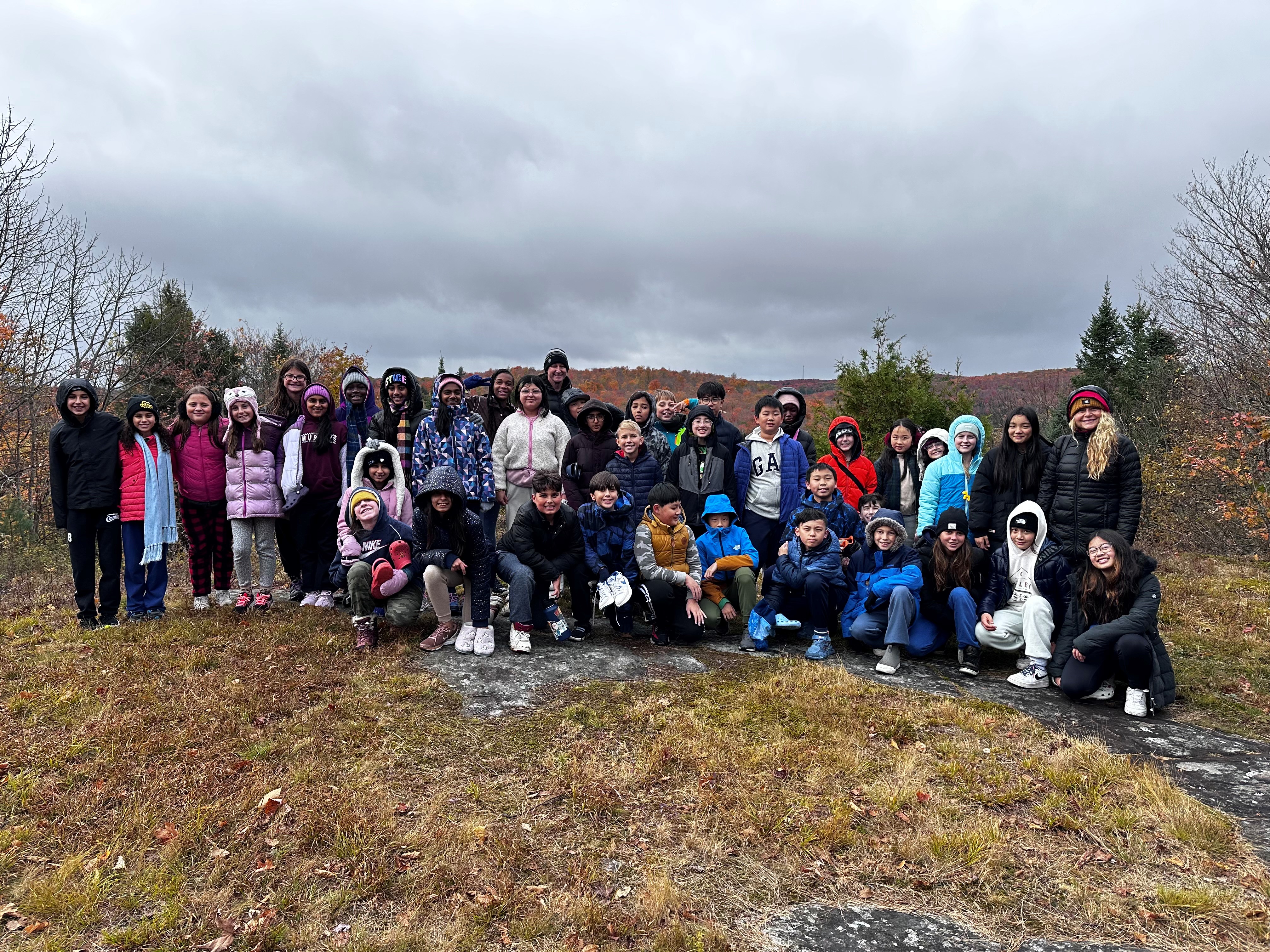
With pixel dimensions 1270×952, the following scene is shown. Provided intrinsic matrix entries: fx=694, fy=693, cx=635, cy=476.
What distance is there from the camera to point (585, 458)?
22.4ft

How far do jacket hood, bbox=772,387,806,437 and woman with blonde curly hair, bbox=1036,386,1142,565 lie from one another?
7.61 ft

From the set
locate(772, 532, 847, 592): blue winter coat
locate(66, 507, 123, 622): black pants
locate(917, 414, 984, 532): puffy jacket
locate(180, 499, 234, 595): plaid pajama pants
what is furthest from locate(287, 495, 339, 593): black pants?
locate(917, 414, 984, 532): puffy jacket

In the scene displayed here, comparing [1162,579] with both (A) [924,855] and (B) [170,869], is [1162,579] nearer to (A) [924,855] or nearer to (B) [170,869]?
(A) [924,855]

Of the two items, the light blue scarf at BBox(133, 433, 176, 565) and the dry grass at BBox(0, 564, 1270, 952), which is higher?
the light blue scarf at BBox(133, 433, 176, 565)

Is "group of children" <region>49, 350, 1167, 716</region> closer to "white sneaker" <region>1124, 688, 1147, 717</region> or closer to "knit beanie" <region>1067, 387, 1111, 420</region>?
"knit beanie" <region>1067, 387, 1111, 420</region>

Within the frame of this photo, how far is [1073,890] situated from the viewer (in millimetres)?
2957

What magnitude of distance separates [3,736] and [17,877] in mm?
1672

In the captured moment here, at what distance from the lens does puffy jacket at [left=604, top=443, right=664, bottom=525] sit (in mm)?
6516

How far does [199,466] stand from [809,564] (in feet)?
18.6

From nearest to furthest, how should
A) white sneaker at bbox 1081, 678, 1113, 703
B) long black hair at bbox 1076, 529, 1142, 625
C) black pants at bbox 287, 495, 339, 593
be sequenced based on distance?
Result: long black hair at bbox 1076, 529, 1142, 625, white sneaker at bbox 1081, 678, 1113, 703, black pants at bbox 287, 495, 339, 593

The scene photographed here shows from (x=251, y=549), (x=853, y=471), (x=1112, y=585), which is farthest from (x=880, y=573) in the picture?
(x=251, y=549)

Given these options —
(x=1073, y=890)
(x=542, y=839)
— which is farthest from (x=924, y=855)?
(x=542, y=839)

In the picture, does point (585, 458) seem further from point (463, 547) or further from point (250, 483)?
point (250, 483)

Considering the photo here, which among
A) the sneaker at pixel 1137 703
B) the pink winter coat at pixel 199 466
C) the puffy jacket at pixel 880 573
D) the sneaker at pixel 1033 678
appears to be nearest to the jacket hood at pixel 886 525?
the puffy jacket at pixel 880 573
